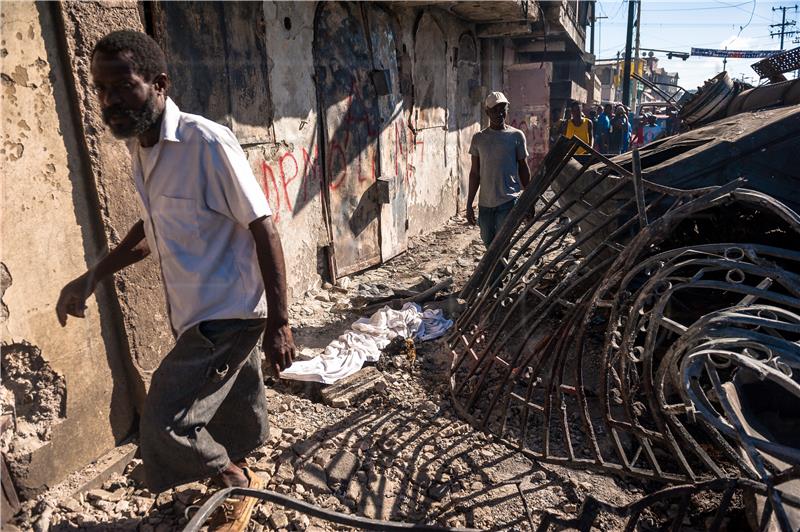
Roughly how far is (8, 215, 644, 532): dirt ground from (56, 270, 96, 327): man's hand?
82 centimetres

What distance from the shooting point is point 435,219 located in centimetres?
781

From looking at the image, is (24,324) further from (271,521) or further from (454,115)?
(454,115)

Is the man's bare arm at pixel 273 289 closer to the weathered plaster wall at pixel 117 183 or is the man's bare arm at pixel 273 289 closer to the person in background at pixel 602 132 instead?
the weathered plaster wall at pixel 117 183

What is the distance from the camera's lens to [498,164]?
4523 mm

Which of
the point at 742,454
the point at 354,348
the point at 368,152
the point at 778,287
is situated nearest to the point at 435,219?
the point at 368,152

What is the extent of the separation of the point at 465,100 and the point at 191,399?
758 cm

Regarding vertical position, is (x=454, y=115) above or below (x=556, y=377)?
above

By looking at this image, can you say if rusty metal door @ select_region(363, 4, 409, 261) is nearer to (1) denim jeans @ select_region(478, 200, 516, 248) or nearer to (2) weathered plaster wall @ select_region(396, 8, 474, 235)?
(2) weathered plaster wall @ select_region(396, 8, 474, 235)

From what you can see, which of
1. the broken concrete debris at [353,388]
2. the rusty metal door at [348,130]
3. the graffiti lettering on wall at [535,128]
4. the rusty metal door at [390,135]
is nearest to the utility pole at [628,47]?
the graffiti lettering on wall at [535,128]

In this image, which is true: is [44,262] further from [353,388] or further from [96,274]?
[353,388]

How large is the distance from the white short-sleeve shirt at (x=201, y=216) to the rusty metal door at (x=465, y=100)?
6.92 meters

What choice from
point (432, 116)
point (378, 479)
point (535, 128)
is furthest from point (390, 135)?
point (535, 128)

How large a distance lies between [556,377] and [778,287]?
1.53 m

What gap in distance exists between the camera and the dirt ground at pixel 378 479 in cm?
223
